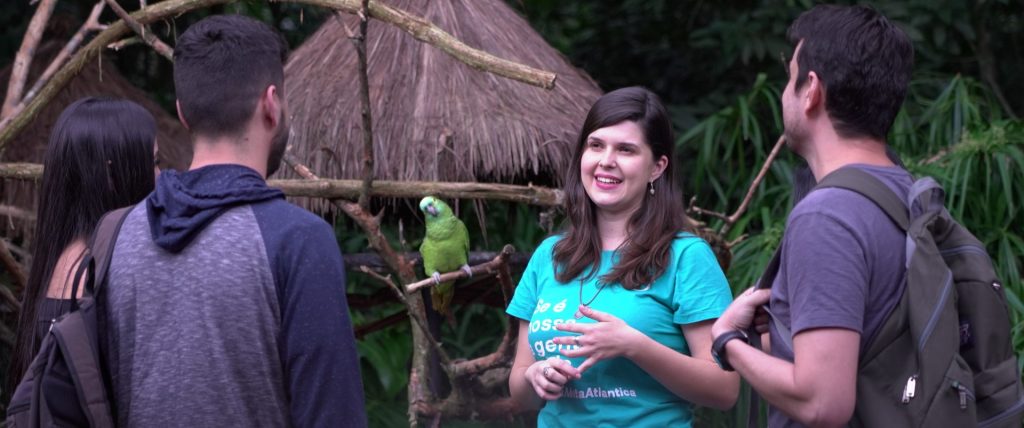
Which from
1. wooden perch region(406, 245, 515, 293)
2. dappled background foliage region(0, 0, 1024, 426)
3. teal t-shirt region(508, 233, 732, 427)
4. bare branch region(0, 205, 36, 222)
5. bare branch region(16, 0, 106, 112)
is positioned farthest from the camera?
dappled background foliage region(0, 0, 1024, 426)

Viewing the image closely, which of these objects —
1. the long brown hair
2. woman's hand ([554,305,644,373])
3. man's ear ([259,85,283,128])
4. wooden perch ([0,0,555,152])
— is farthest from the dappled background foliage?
man's ear ([259,85,283,128])

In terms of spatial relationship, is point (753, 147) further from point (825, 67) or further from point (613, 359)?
point (825, 67)

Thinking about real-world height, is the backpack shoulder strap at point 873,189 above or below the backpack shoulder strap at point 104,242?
below

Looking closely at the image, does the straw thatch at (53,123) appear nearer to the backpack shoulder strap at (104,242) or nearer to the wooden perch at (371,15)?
the wooden perch at (371,15)

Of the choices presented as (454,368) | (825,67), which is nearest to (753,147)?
(454,368)

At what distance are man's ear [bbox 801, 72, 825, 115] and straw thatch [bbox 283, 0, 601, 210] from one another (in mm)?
2054

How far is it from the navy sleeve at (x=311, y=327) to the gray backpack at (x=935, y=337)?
0.65 m

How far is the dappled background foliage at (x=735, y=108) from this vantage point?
15.4ft

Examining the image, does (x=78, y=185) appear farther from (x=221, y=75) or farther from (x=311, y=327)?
(x=311, y=327)

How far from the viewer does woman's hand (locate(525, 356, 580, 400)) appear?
2.06m

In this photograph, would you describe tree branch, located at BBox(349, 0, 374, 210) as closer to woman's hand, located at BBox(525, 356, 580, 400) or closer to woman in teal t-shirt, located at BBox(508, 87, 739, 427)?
woman in teal t-shirt, located at BBox(508, 87, 739, 427)

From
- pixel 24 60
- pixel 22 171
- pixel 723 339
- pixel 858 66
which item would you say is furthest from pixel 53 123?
pixel 858 66

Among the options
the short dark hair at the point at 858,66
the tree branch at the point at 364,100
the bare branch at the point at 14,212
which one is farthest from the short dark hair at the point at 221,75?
the bare branch at the point at 14,212

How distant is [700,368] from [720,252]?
6.19ft
